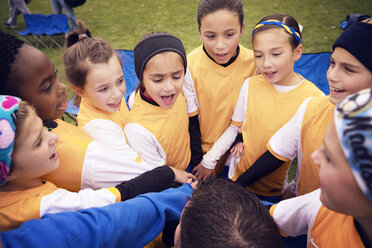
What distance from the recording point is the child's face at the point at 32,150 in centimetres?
97

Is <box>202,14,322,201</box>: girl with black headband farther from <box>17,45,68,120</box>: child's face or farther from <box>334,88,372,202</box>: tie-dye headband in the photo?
<box>17,45,68,120</box>: child's face

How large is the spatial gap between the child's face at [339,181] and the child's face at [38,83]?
Answer: 4.46 feet

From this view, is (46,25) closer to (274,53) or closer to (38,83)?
(38,83)

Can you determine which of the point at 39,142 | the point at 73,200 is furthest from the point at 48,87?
the point at 73,200

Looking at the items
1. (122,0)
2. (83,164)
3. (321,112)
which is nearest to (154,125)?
(83,164)

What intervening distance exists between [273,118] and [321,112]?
414mm

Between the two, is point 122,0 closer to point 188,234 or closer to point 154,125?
point 154,125

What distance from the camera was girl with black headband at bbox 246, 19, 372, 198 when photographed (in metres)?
1.25

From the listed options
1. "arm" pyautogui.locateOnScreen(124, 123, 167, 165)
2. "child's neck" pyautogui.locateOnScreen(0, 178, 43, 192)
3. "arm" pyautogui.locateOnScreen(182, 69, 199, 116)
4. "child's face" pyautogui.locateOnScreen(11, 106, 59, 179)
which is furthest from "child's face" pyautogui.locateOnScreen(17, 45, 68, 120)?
"arm" pyautogui.locateOnScreen(182, 69, 199, 116)

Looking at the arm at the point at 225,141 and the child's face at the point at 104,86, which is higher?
the child's face at the point at 104,86

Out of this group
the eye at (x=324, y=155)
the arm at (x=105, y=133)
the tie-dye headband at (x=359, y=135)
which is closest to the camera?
the tie-dye headband at (x=359, y=135)

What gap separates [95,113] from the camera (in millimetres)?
1704

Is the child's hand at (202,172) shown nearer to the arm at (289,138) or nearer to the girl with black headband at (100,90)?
the girl with black headband at (100,90)

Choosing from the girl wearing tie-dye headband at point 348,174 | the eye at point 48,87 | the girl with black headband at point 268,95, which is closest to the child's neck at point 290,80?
the girl with black headband at point 268,95
